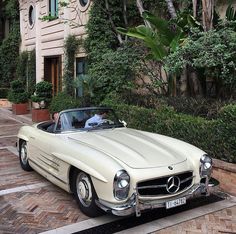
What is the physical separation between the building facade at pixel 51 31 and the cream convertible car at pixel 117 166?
8.11 m

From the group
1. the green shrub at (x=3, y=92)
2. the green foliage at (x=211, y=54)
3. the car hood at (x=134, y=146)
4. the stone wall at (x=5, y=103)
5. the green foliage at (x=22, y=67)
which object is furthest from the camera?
the green shrub at (x=3, y=92)

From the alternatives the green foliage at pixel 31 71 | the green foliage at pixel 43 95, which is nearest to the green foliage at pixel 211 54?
the green foliage at pixel 43 95

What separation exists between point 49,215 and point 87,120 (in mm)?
1750

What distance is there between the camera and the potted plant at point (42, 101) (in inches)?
535

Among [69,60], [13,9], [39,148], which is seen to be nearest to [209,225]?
[39,148]

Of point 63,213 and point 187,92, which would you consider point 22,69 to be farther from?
point 63,213

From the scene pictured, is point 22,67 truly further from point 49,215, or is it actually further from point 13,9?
point 49,215

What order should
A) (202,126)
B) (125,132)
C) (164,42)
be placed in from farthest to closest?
(164,42) < (202,126) < (125,132)

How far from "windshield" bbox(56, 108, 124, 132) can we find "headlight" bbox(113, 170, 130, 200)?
1785 mm

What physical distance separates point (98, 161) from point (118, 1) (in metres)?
8.77

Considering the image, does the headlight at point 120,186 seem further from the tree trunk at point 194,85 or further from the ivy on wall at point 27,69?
the ivy on wall at point 27,69

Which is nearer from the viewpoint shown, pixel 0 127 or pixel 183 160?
pixel 183 160

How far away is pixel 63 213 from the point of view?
16.3 ft

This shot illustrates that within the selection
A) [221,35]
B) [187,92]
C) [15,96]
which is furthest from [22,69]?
[221,35]
